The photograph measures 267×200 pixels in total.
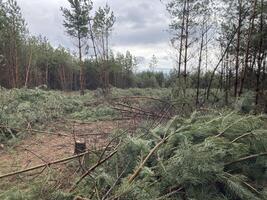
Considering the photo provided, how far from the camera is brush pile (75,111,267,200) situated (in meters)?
2.52

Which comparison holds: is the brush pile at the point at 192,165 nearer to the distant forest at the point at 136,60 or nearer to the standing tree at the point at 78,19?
the distant forest at the point at 136,60

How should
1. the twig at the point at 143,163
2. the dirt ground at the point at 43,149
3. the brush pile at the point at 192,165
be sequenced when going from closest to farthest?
1. the brush pile at the point at 192,165
2. the twig at the point at 143,163
3. the dirt ground at the point at 43,149

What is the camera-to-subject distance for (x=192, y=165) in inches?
99.2

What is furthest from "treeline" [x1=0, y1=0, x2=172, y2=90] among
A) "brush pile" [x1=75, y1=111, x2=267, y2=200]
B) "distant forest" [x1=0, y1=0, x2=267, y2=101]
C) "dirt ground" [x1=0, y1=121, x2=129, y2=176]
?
"brush pile" [x1=75, y1=111, x2=267, y2=200]

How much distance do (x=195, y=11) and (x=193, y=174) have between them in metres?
13.7

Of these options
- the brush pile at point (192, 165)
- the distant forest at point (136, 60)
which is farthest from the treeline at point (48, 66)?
the brush pile at point (192, 165)

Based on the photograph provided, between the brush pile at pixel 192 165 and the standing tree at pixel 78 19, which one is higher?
the standing tree at pixel 78 19

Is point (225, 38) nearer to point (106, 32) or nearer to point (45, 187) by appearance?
point (106, 32)

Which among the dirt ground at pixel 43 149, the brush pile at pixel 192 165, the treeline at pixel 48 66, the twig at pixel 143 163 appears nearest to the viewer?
the brush pile at pixel 192 165

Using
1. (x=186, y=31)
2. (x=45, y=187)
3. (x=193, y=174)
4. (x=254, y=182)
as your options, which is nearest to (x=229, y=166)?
(x=254, y=182)

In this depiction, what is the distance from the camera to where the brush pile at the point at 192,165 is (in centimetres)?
252

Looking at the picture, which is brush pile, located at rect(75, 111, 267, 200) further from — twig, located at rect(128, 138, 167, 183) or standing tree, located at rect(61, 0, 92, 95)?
standing tree, located at rect(61, 0, 92, 95)

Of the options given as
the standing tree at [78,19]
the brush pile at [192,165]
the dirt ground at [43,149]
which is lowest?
the dirt ground at [43,149]

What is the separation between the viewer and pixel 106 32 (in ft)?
76.9
